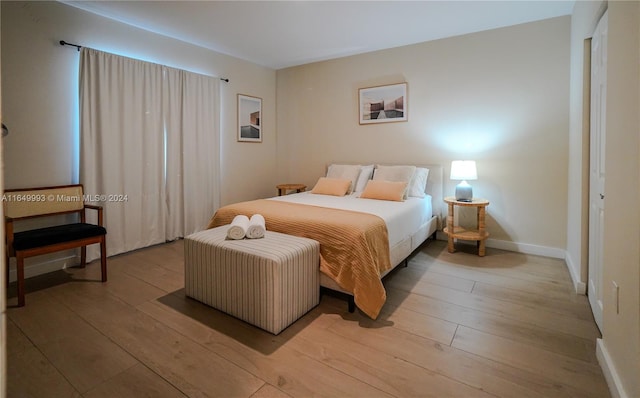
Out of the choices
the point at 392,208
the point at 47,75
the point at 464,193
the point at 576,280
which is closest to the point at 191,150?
the point at 47,75

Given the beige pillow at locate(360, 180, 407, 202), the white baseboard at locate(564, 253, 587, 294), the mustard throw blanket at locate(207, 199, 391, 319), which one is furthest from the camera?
the beige pillow at locate(360, 180, 407, 202)

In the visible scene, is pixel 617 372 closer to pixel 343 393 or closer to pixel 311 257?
pixel 343 393

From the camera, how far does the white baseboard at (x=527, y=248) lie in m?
3.69

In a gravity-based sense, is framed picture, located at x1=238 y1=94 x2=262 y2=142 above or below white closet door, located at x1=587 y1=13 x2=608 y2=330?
above

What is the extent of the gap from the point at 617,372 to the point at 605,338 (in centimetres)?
25

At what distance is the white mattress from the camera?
9.82ft

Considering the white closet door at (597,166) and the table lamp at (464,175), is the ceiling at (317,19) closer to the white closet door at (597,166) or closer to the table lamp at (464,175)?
the white closet door at (597,166)

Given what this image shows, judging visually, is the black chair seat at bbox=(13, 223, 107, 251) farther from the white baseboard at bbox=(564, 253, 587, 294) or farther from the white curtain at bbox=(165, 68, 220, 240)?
the white baseboard at bbox=(564, 253, 587, 294)

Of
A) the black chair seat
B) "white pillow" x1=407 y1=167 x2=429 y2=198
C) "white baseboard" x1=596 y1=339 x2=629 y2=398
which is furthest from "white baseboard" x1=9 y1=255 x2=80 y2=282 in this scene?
"white baseboard" x1=596 y1=339 x2=629 y2=398

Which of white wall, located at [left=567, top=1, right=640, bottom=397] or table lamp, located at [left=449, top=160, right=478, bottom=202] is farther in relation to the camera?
table lamp, located at [left=449, top=160, right=478, bottom=202]

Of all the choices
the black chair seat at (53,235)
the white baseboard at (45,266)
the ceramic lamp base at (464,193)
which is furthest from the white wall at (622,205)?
the white baseboard at (45,266)

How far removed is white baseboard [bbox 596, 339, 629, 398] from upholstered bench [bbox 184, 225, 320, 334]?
1693 millimetres

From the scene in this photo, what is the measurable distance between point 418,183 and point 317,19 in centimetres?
213

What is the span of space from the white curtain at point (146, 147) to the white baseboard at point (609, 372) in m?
4.14
